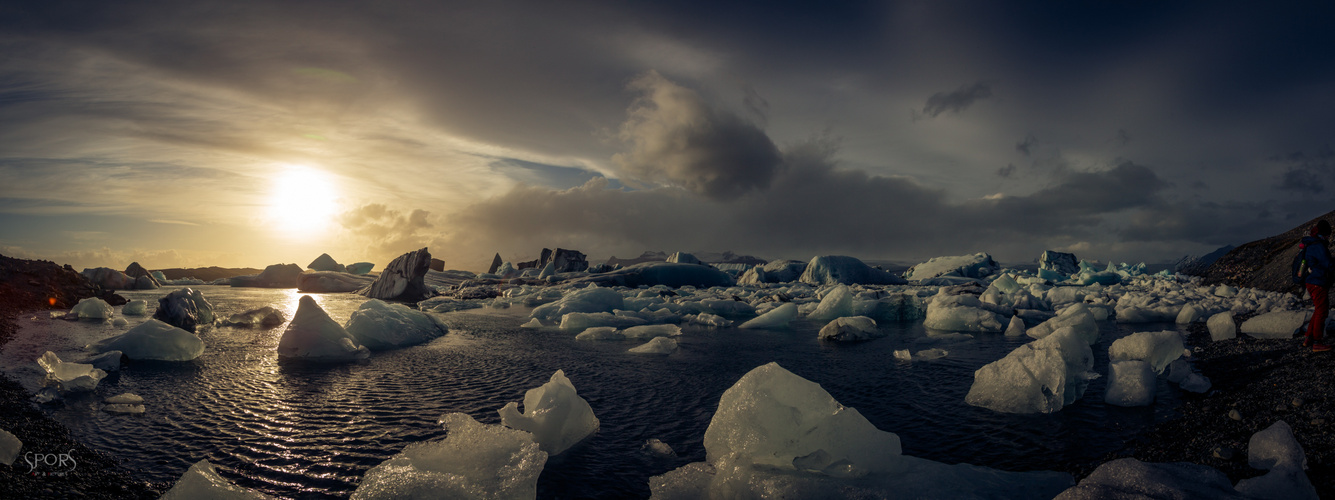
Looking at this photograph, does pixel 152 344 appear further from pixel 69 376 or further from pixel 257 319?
pixel 257 319

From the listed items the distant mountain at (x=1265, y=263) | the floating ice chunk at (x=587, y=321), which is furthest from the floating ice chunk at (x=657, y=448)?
the distant mountain at (x=1265, y=263)

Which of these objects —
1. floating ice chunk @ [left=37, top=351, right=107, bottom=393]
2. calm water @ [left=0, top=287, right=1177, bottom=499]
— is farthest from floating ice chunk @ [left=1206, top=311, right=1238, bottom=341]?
floating ice chunk @ [left=37, top=351, right=107, bottom=393]

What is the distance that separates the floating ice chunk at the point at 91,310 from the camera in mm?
14758

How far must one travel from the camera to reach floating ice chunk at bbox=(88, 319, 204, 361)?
854 centimetres

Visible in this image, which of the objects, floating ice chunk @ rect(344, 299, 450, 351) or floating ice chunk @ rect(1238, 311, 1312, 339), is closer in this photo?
floating ice chunk @ rect(1238, 311, 1312, 339)

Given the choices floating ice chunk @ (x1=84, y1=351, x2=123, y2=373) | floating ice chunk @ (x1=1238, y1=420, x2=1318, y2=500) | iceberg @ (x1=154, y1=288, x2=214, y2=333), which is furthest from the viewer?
iceberg @ (x1=154, y1=288, x2=214, y2=333)

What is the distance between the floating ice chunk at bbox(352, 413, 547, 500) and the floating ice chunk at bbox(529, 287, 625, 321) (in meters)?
12.2

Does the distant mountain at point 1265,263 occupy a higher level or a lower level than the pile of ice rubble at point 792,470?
higher

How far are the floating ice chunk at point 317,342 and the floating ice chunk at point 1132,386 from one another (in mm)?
10898

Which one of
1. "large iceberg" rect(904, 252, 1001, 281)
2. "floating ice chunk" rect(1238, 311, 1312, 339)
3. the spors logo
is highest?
"large iceberg" rect(904, 252, 1001, 281)

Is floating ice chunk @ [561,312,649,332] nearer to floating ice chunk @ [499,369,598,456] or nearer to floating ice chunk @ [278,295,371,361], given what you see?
Result: floating ice chunk @ [278,295,371,361]

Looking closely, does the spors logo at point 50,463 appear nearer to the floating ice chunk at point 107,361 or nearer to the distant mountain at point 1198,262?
the floating ice chunk at point 107,361

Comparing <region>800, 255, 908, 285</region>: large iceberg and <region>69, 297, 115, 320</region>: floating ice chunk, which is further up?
<region>800, 255, 908, 285</region>: large iceberg

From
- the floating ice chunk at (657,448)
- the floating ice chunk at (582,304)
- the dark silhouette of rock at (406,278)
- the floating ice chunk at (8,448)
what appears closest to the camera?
the floating ice chunk at (8,448)
